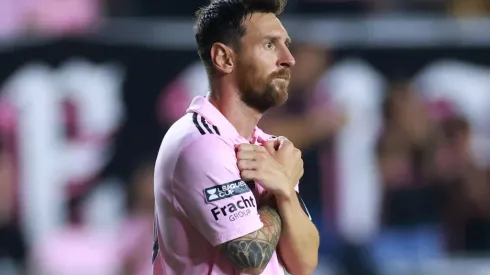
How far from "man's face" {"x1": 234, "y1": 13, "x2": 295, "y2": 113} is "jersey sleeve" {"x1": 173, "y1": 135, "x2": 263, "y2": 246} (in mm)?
299

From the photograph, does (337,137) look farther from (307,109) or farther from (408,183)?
(408,183)

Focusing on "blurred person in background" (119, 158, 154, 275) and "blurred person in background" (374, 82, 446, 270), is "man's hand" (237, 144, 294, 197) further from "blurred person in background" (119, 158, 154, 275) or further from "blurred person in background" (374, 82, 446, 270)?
"blurred person in background" (374, 82, 446, 270)

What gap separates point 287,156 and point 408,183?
4.61 meters

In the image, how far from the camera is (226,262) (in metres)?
3.40

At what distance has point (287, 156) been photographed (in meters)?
3.68

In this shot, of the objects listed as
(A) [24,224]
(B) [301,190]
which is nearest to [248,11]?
(B) [301,190]

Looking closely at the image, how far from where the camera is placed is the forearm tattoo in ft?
10.9

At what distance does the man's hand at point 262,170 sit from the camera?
3.45 metres

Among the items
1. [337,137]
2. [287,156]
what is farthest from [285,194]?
[337,137]

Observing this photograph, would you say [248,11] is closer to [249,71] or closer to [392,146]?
[249,71]

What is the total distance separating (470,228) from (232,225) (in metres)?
5.09

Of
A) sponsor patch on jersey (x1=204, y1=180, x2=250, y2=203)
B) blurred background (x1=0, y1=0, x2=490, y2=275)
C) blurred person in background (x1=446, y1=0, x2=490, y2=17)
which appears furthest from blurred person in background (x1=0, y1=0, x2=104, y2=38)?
sponsor patch on jersey (x1=204, y1=180, x2=250, y2=203)

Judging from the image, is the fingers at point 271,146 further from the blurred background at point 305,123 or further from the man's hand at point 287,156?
the blurred background at point 305,123

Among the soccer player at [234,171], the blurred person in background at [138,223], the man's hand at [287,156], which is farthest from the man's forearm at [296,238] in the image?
the blurred person in background at [138,223]
